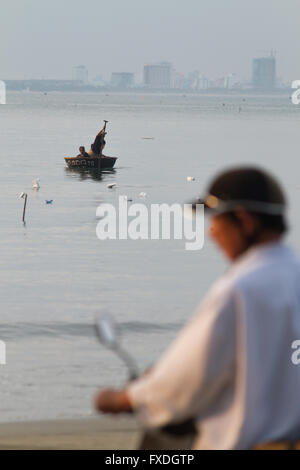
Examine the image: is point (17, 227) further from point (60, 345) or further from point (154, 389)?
point (154, 389)

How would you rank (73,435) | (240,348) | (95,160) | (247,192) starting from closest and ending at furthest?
(240,348) < (247,192) < (73,435) < (95,160)

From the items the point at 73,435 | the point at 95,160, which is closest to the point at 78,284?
the point at 73,435

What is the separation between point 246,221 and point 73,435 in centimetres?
620

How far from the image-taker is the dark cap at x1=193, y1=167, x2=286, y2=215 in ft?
12.0

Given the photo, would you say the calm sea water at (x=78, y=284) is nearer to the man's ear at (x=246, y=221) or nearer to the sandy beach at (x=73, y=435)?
the sandy beach at (x=73, y=435)

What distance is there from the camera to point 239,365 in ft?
11.4

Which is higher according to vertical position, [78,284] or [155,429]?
[155,429]

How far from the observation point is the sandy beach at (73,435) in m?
8.95

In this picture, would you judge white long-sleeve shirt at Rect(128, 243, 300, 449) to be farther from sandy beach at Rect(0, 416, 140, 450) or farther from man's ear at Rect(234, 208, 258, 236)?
sandy beach at Rect(0, 416, 140, 450)

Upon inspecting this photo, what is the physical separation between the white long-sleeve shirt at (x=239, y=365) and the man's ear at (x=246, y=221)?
0.08m

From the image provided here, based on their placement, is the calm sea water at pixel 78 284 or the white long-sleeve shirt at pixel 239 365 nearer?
the white long-sleeve shirt at pixel 239 365

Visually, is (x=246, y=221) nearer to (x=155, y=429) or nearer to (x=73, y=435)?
(x=155, y=429)

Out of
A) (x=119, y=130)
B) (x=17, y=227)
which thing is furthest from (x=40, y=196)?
(x=119, y=130)

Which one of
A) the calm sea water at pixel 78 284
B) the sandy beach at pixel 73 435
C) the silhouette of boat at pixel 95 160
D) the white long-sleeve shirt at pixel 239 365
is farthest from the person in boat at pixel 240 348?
the silhouette of boat at pixel 95 160
